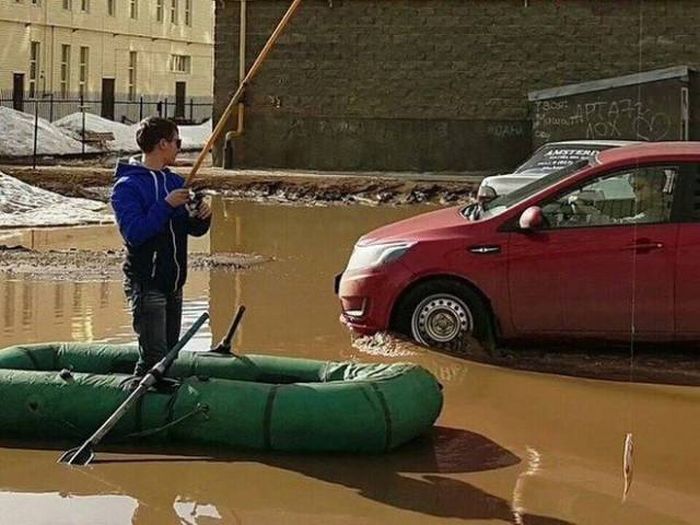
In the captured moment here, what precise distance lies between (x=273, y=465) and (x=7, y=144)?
3200 cm

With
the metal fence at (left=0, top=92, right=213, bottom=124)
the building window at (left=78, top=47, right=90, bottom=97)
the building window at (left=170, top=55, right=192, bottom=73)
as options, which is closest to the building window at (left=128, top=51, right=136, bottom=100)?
the metal fence at (left=0, top=92, right=213, bottom=124)

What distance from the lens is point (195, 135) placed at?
4912 centimetres

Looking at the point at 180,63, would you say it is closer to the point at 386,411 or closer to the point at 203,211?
the point at 203,211

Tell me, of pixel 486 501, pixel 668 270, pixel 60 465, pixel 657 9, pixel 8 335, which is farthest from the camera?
pixel 657 9

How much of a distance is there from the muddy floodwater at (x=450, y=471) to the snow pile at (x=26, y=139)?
2746cm

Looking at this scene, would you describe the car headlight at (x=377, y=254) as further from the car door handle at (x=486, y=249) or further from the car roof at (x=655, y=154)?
the car roof at (x=655, y=154)

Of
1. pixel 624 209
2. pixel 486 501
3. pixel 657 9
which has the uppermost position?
pixel 657 9

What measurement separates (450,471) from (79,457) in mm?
1889

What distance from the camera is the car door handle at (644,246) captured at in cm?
1000

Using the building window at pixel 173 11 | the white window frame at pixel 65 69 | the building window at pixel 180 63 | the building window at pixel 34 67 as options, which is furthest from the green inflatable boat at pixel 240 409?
the building window at pixel 180 63

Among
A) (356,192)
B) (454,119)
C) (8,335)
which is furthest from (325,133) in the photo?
(8,335)

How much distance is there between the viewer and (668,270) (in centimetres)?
995

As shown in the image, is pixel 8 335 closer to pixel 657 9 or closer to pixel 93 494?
pixel 93 494

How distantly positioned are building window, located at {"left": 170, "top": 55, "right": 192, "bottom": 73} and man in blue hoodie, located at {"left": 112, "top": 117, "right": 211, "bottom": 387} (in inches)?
2289
